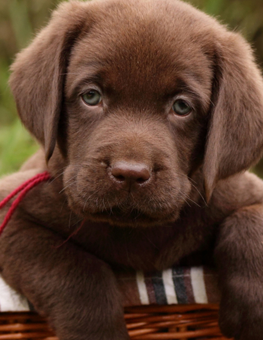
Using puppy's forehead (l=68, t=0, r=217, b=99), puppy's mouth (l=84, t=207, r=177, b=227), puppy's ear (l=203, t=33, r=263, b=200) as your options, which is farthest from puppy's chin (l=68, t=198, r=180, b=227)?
puppy's forehead (l=68, t=0, r=217, b=99)

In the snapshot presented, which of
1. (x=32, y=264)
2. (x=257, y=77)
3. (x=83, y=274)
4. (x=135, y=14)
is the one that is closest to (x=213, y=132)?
(x=257, y=77)

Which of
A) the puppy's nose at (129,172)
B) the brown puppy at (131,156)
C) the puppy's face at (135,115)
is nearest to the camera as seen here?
the puppy's nose at (129,172)

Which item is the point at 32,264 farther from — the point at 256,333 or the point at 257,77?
the point at 257,77

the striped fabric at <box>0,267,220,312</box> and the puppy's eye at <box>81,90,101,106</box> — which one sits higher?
the puppy's eye at <box>81,90,101,106</box>

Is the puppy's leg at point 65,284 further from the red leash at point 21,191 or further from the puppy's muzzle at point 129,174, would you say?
the puppy's muzzle at point 129,174

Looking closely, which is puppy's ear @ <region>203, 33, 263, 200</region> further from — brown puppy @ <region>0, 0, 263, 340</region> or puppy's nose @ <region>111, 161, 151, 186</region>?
puppy's nose @ <region>111, 161, 151, 186</region>

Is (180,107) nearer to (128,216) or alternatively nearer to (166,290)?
(128,216)

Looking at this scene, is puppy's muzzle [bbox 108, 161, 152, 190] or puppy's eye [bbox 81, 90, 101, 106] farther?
puppy's eye [bbox 81, 90, 101, 106]

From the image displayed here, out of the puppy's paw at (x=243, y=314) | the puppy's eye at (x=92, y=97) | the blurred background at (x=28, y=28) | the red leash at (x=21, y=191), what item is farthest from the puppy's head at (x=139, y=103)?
the blurred background at (x=28, y=28)
